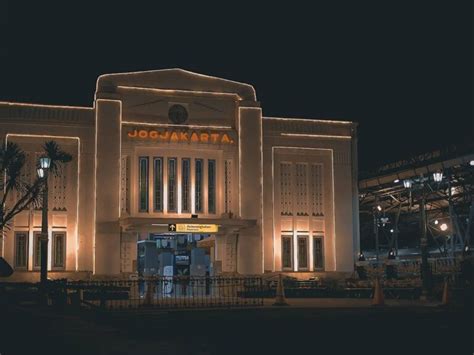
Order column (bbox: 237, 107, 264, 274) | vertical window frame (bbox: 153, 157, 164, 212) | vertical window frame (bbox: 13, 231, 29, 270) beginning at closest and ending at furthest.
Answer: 1. vertical window frame (bbox: 13, 231, 29, 270)
2. vertical window frame (bbox: 153, 157, 164, 212)
3. column (bbox: 237, 107, 264, 274)

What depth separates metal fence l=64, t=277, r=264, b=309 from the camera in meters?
27.2

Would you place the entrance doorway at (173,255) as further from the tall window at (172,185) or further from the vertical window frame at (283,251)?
the vertical window frame at (283,251)

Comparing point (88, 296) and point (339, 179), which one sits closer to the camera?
point (88, 296)

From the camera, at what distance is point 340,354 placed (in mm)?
12305

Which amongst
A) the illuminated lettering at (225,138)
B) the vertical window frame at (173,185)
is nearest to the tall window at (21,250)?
the vertical window frame at (173,185)

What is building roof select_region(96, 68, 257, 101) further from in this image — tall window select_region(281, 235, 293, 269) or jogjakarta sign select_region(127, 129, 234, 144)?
tall window select_region(281, 235, 293, 269)

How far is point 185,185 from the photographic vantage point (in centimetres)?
4106

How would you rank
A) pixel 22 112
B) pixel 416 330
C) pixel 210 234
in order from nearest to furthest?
pixel 416 330, pixel 22 112, pixel 210 234

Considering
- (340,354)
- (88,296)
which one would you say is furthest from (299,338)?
(88,296)

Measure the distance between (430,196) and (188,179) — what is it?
21.7 metres

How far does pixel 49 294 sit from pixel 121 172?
14.3m

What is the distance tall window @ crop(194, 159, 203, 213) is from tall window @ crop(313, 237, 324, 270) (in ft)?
25.5

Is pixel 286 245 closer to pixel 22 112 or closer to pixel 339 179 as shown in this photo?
pixel 339 179

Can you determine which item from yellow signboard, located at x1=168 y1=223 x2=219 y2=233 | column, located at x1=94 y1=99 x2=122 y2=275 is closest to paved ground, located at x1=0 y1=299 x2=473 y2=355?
yellow signboard, located at x1=168 y1=223 x2=219 y2=233
